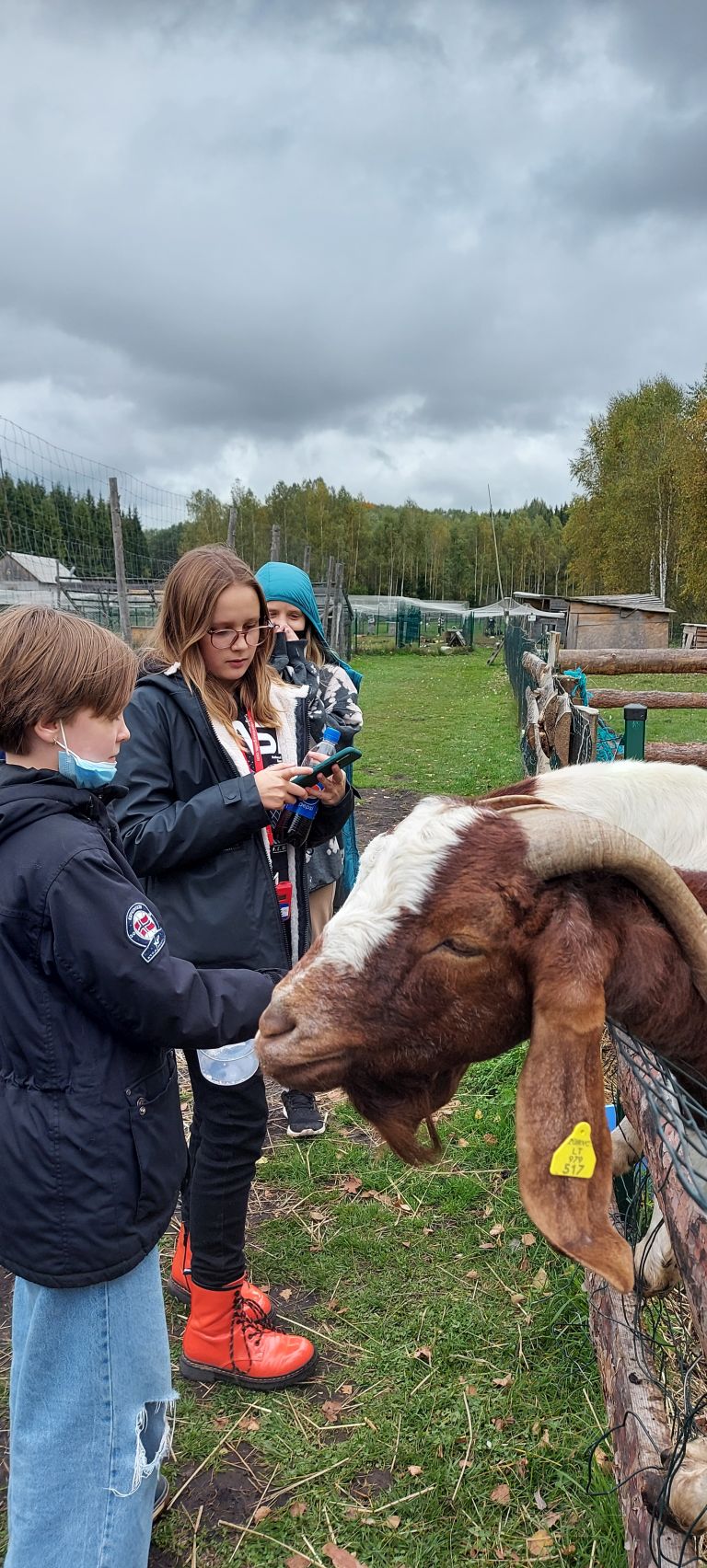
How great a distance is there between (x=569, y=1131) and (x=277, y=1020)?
0.56m

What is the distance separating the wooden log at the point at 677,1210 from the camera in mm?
1687

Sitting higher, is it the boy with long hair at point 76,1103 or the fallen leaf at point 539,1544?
the boy with long hair at point 76,1103

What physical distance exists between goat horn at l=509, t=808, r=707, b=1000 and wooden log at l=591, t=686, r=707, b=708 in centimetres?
576

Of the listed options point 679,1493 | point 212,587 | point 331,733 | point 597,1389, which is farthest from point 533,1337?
point 212,587

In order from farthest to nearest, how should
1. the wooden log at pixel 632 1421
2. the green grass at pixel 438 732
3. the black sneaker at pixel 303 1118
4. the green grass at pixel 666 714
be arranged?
the green grass at pixel 666 714
the green grass at pixel 438 732
the black sneaker at pixel 303 1118
the wooden log at pixel 632 1421

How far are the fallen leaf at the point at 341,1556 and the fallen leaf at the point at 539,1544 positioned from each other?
0.47 meters

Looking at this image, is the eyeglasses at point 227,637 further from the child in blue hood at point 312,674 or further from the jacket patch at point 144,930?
the jacket patch at point 144,930

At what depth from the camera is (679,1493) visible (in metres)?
2.09

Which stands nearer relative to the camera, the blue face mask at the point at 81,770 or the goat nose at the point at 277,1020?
the goat nose at the point at 277,1020

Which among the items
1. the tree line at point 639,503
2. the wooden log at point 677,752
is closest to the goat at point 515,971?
the wooden log at point 677,752

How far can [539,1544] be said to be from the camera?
255 cm

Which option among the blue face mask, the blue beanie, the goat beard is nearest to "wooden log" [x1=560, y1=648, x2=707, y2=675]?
the blue beanie

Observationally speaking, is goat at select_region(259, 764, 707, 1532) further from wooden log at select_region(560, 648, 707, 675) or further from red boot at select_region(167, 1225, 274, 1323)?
wooden log at select_region(560, 648, 707, 675)

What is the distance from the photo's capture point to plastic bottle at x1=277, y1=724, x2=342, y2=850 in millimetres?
3006
